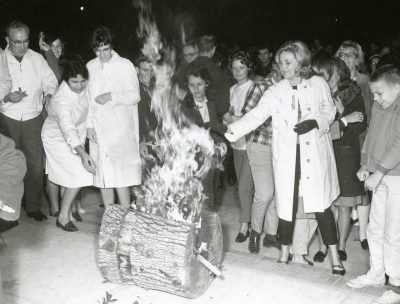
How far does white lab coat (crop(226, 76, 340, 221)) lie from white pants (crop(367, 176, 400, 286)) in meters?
0.51

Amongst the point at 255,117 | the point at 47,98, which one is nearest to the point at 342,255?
the point at 255,117

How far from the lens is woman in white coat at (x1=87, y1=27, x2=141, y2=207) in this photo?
5.84 m

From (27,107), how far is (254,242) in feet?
10.3

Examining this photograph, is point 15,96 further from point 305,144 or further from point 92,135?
point 305,144

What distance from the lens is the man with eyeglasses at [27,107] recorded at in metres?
6.33

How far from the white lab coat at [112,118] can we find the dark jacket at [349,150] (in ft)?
7.31

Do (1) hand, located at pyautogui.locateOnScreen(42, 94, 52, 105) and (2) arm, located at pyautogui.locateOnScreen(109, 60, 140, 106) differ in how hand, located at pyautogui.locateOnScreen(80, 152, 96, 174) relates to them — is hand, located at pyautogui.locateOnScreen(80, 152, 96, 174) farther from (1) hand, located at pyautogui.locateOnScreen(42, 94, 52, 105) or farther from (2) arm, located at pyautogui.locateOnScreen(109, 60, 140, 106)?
(1) hand, located at pyautogui.locateOnScreen(42, 94, 52, 105)

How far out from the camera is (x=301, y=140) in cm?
462

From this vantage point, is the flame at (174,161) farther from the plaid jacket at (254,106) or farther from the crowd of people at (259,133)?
the plaid jacket at (254,106)

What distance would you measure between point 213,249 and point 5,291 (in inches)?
69.2

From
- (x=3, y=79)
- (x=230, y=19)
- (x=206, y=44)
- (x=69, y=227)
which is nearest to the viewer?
(x=3, y=79)

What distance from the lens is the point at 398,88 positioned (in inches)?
165

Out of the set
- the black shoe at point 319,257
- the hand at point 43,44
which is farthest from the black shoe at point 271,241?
the hand at point 43,44

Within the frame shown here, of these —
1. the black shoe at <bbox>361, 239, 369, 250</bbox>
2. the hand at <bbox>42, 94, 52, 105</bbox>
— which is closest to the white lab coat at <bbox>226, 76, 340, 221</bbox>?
the black shoe at <bbox>361, 239, 369, 250</bbox>
